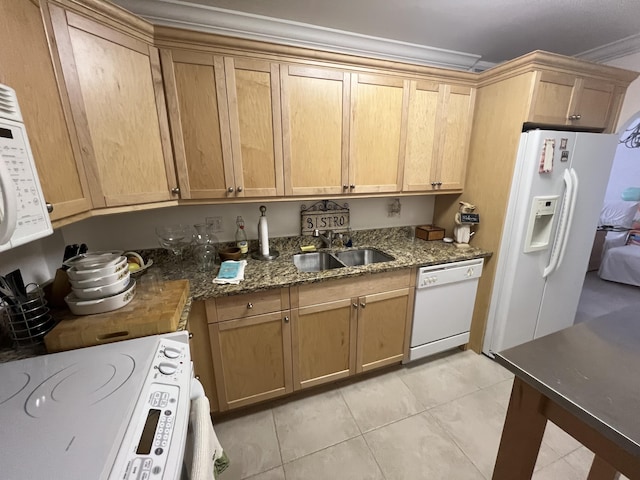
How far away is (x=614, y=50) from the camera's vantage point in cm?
202

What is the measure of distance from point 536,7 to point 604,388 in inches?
78.9

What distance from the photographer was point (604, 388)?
27.4 inches

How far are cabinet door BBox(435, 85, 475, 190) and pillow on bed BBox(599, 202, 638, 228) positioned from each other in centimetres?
410

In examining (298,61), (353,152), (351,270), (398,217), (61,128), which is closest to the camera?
(61,128)

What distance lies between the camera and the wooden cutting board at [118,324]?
0.92m

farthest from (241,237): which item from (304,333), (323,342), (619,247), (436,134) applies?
(619,247)

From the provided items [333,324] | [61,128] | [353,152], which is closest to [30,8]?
[61,128]

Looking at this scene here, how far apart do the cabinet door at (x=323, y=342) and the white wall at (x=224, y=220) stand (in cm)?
Result: 71

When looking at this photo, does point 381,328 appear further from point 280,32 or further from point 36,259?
point 280,32

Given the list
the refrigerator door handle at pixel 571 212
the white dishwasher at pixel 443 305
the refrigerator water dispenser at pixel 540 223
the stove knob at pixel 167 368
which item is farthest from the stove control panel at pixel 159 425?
the refrigerator door handle at pixel 571 212

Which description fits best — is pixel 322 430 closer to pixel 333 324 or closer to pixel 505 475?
pixel 333 324

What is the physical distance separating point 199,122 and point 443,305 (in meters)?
2.02

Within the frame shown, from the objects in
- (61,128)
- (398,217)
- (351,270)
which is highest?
(61,128)

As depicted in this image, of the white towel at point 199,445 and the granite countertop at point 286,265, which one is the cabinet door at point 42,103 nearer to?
the granite countertop at point 286,265
